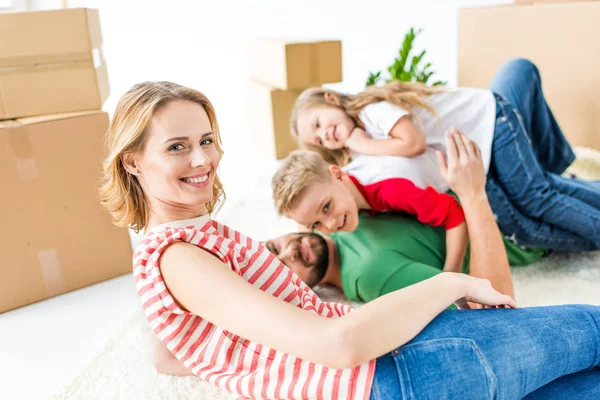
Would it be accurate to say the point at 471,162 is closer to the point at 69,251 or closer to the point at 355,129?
the point at 355,129

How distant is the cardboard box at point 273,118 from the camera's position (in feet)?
8.98

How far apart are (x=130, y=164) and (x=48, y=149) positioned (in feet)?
2.76

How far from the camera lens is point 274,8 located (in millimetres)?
3352

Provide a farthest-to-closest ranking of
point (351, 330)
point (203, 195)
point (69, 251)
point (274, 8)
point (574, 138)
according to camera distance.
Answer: point (274, 8)
point (574, 138)
point (69, 251)
point (203, 195)
point (351, 330)

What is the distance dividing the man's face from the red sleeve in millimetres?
217

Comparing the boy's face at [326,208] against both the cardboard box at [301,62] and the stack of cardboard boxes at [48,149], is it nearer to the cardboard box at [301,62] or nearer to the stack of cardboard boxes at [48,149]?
the stack of cardboard boxes at [48,149]

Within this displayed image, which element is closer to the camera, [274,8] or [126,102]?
[126,102]

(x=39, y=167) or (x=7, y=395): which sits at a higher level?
(x=39, y=167)

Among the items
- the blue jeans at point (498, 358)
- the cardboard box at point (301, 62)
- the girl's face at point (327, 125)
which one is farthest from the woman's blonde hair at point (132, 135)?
the cardboard box at point (301, 62)

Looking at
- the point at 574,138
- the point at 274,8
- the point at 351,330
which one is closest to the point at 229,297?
the point at 351,330

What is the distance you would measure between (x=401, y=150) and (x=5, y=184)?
1.13 meters

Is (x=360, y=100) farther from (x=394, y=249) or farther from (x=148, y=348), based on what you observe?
(x=148, y=348)

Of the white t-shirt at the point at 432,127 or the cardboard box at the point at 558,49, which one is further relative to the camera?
the cardboard box at the point at 558,49

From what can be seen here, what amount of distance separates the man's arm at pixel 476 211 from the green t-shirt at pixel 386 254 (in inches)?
5.2
